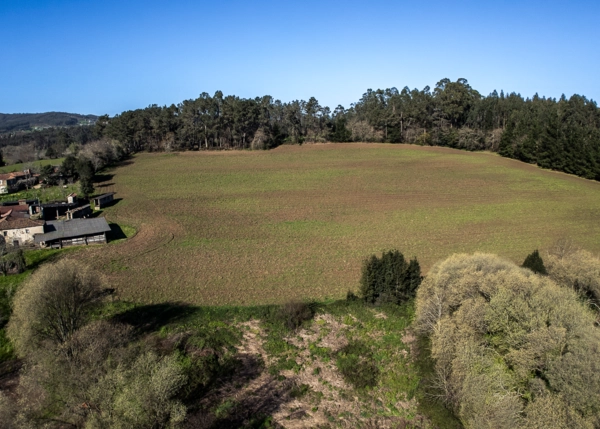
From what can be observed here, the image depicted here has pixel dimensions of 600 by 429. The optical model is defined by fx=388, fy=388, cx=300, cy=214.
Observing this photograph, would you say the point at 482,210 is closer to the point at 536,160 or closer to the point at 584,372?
the point at 536,160

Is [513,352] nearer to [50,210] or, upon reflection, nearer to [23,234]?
[23,234]

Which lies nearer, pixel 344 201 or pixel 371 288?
pixel 371 288

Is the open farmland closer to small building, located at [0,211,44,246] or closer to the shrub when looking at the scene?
small building, located at [0,211,44,246]

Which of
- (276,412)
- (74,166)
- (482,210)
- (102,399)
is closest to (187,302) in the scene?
(276,412)

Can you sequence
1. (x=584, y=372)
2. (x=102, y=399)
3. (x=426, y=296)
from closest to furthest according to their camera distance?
(x=102, y=399) < (x=584, y=372) < (x=426, y=296)

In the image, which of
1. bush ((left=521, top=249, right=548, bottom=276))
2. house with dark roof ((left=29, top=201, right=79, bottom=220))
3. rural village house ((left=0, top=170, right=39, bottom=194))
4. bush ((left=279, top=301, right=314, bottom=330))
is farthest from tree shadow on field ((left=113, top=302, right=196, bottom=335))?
rural village house ((left=0, top=170, right=39, bottom=194))

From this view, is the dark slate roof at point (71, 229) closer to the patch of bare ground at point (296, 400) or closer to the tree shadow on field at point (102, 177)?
the patch of bare ground at point (296, 400)
